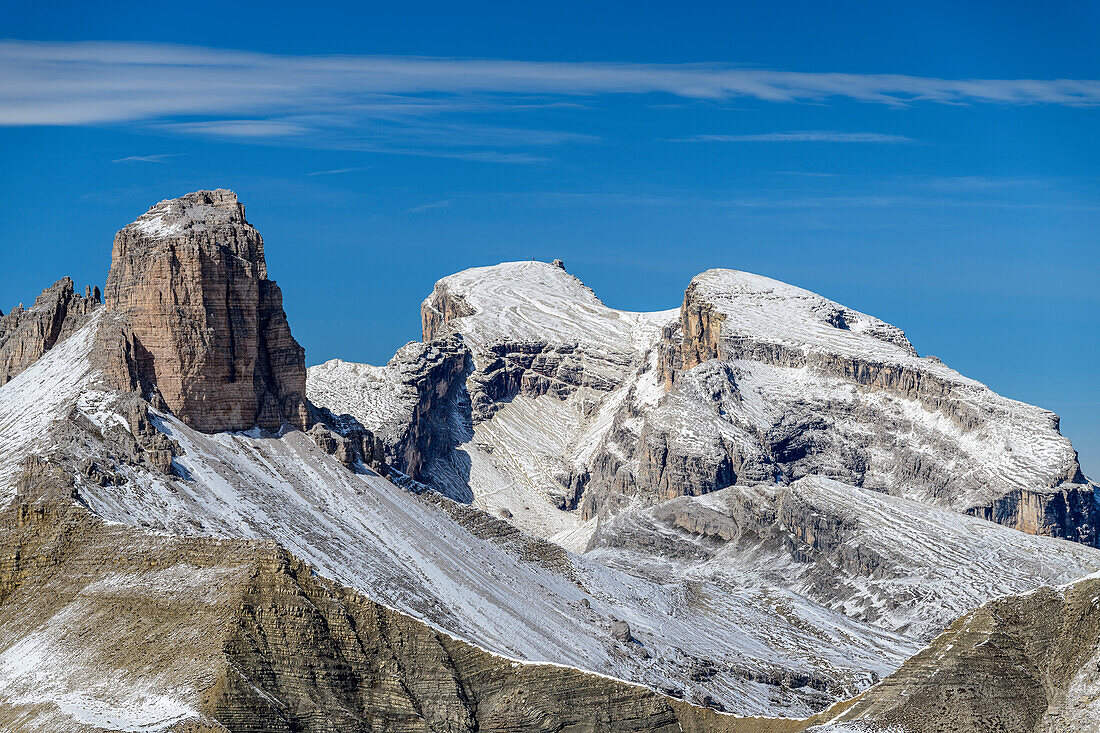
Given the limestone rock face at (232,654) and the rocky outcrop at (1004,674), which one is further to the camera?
the limestone rock face at (232,654)

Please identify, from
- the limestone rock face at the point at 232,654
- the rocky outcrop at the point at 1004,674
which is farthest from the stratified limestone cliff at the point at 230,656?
the rocky outcrop at the point at 1004,674

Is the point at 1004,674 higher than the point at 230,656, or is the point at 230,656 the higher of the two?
the point at 1004,674

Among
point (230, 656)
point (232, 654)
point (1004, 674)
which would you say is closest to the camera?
point (1004, 674)

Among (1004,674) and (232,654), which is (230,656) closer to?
(232,654)

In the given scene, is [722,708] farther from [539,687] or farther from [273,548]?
[273,548]

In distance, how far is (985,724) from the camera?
123500mm

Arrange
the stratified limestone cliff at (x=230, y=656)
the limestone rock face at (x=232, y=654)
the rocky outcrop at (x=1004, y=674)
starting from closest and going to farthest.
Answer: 1. the rocky outcrop at (x=1004, y=674)
2. the stratified limestone cliff at (x=230, y=656)
3. the limestone rock face at (x=232, y=654)

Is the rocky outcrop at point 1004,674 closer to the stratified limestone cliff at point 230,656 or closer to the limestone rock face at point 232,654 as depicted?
the stratified limestone cliff at point 230,656

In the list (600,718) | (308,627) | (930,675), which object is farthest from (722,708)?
(930,675)

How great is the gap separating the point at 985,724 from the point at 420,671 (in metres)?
47.1

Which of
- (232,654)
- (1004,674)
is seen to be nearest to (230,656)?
(232,654)

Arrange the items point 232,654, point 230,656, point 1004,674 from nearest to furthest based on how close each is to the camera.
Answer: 1. point 1004,674
2. point 230,656
3. point 232,654

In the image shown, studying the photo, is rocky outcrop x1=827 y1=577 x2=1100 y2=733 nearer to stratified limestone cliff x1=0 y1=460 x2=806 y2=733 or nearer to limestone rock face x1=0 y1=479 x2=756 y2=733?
stratified limestone cliff x1=0 y1=460 x2=806 y2=733

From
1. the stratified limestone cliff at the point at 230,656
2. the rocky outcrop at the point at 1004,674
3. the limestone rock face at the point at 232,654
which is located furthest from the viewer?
the limestone rock face at the point at 232,654
